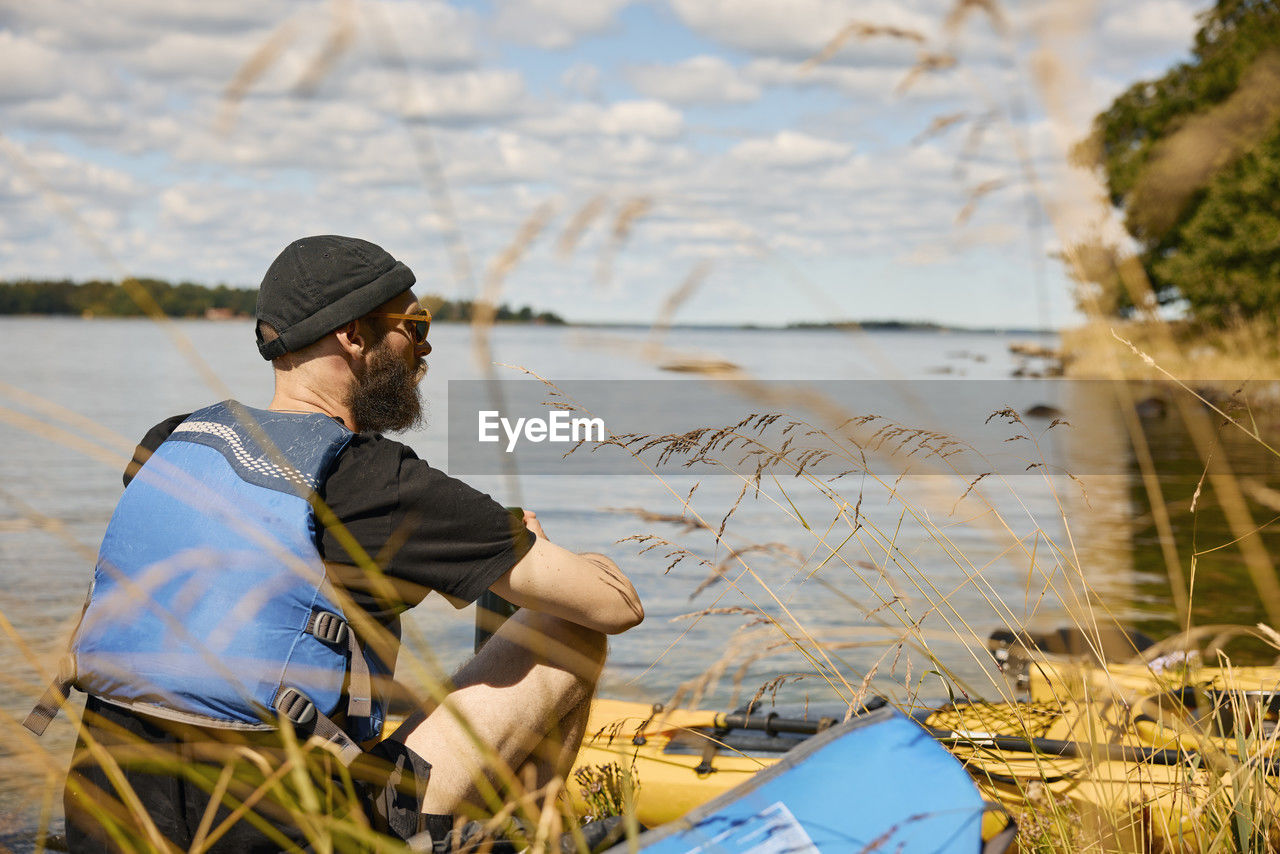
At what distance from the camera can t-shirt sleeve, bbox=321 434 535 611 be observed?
2020 mm

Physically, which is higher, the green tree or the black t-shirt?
the black t-shirt

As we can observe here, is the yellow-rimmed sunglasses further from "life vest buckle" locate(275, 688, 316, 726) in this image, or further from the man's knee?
"life vest buckle" locate(275, 688, 316, 726)

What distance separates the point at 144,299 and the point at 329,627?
2.64ft

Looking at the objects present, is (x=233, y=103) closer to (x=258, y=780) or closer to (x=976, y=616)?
(x=258, y=780)

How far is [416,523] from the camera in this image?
2.05 meters

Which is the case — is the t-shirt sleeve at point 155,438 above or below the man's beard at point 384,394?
below

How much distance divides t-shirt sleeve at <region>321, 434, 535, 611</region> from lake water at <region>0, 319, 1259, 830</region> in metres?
0.28

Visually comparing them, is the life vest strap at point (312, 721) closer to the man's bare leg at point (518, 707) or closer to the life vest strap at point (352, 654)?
the life vest strap at point (352, 654)

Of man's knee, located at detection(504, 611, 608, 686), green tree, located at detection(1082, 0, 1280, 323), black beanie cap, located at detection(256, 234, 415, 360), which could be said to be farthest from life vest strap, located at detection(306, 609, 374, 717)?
green tree, located at detection(1082, 0, 1280, 323)

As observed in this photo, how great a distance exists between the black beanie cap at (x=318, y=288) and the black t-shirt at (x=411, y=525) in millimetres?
329

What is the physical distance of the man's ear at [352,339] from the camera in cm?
234

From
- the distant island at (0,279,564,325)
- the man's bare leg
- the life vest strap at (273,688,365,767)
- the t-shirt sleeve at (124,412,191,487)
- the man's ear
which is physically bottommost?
the man's bare leg

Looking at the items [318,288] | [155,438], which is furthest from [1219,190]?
[155,438]

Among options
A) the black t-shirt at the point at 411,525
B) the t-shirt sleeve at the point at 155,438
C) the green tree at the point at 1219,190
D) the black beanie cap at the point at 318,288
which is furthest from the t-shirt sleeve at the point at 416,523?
the green tree at the point at 1219,190
